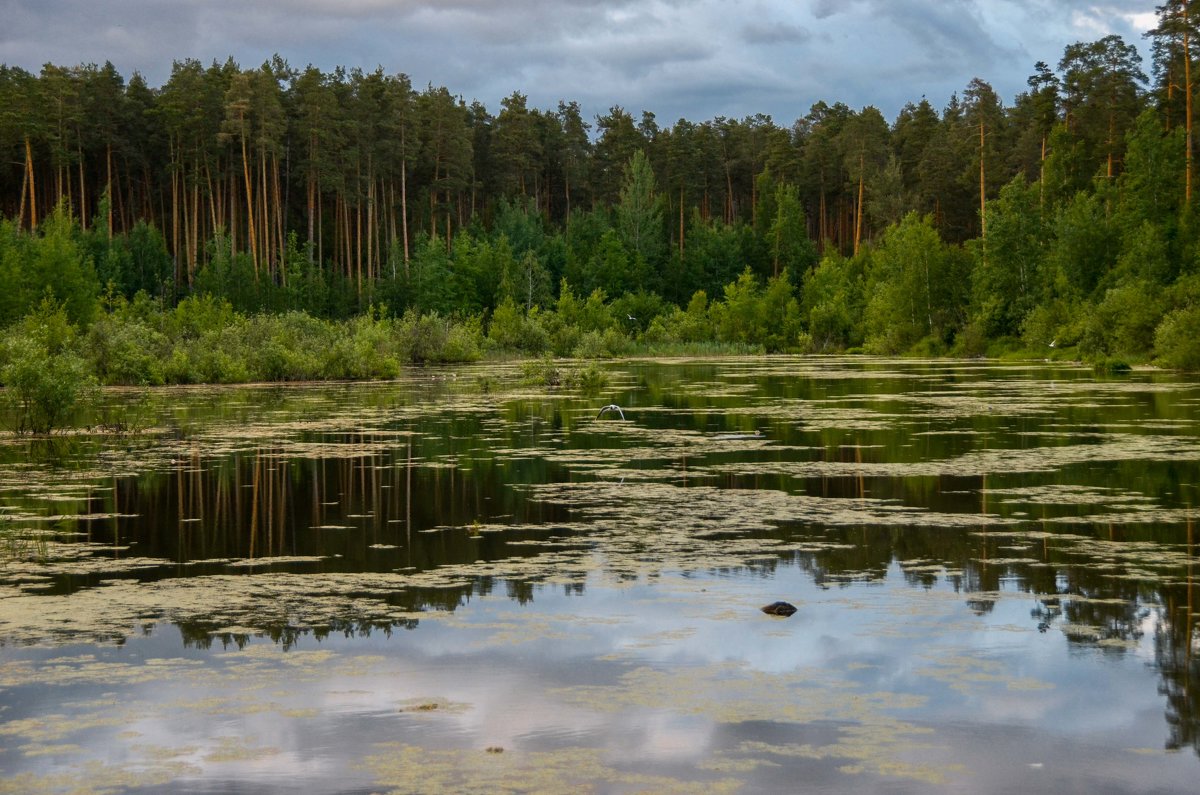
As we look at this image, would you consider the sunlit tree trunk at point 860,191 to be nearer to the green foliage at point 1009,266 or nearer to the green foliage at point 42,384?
the green foliage at point 1009,266

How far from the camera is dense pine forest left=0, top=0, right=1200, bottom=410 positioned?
178 ft

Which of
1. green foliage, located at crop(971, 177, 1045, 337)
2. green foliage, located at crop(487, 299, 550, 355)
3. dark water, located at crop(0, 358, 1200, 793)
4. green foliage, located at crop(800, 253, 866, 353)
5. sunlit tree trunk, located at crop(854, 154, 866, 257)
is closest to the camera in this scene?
dark water, located at crop(0, 358, 1200, 793)

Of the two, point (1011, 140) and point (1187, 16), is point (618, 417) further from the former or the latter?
point (1011, 140)

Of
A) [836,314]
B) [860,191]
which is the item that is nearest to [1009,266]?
[836,314]

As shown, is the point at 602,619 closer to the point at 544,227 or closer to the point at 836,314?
the point at 836,314

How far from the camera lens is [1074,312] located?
64.9m

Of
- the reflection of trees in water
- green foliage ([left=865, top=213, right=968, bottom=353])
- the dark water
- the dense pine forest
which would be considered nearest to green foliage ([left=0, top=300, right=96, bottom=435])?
the dark water

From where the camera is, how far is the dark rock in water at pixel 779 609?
10.0 metres

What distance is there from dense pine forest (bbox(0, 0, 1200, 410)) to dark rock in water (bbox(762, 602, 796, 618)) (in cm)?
3303

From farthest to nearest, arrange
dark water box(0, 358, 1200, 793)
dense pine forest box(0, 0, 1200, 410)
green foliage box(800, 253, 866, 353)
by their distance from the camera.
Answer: green foliage box(800, 253, 866, 353) → dense pine forest box(0, 0, 1200, 410) → dark water box(0, 358, 1200, 793)

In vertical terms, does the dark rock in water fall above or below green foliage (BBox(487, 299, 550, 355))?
below

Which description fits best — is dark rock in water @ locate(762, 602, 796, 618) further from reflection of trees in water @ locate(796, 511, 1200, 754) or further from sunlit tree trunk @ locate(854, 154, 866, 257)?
sunlit tree trunk @ locate(854, 154, 866, 257)

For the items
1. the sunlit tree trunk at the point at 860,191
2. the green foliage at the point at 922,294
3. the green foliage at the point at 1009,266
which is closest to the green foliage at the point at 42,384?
the green foliage at the point at 1009,266

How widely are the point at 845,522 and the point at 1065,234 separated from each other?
60670 millimetres
